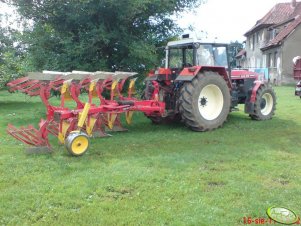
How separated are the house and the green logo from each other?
20.8 metres

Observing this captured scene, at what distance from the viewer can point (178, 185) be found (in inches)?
201

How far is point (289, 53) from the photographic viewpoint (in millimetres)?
30922

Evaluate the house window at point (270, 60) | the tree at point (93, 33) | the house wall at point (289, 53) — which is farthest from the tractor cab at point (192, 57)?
the house window at point (270, 60)

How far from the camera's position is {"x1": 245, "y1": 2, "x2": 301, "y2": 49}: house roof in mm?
32562

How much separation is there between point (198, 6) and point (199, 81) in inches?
142

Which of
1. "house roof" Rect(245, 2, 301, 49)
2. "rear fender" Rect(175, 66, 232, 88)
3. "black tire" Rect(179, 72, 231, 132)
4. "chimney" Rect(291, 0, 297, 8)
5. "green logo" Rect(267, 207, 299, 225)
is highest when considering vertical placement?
"chimney" Rect(291, 0, 297, 8)

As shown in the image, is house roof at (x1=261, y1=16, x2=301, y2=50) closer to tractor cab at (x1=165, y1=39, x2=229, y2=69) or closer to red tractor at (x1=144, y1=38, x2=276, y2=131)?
red tractor at (x1=144, y1=38, x2=276, y2=131)

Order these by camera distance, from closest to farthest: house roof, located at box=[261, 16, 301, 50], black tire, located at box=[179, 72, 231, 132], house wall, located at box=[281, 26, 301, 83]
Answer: black tire, located at box=[179, 72, 231, 132] < house roof, located at box=[261, 16, 301, 50] < house wall, located at box=[281, 26, 301, 83]

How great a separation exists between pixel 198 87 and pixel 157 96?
0.96 meters

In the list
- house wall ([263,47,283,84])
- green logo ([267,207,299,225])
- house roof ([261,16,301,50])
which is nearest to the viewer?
green logo ([267,207,299,225])

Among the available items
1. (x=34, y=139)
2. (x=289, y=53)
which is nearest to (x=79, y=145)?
(x=34, y=139)

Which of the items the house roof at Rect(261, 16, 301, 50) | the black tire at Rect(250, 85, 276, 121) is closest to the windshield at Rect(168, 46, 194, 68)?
the black tire at Rect(250, 85, 276, 121)

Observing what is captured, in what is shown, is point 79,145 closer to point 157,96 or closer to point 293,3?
point 157,96

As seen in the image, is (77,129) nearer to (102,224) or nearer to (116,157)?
(116,157)
